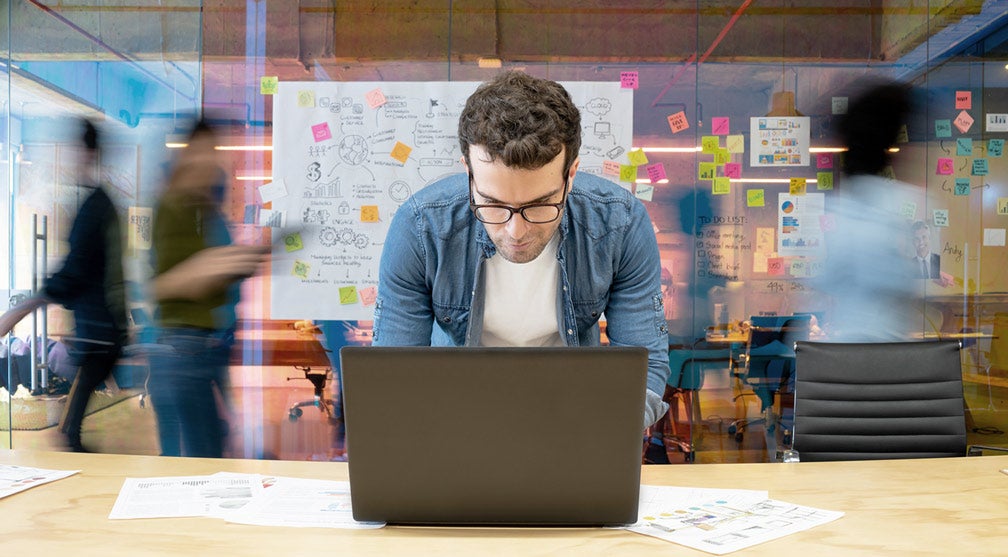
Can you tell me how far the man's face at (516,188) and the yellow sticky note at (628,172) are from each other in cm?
234

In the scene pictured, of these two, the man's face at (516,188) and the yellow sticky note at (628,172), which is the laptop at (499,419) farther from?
the yellow sticky note at (628,172)

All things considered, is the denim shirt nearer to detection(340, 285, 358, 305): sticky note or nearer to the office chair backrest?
the office chair backrest

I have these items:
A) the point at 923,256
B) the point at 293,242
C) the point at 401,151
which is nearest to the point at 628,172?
the point at 401,151

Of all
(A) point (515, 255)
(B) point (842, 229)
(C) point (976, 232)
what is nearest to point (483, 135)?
(A) point (515, 255)

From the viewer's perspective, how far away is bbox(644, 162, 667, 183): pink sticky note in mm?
3834

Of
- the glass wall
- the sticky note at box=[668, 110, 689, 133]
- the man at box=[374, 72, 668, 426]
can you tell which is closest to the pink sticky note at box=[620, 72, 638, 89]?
the glass wall

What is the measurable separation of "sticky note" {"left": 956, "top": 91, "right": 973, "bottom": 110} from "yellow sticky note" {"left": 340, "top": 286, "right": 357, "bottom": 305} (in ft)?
10.1

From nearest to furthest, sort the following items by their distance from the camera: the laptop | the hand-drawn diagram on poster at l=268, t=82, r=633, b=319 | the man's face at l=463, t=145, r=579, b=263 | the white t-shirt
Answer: the laptop
the man's face at l=463, t=145, r=579, b=263
the white t-shirt
the hand-drawn diagram on poster at l=268, t=82, r=633, b=319

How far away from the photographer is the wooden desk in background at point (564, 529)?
1.16 m

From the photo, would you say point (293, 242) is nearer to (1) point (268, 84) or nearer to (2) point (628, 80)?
(1) point (268, 84)

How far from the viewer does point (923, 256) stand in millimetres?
3910

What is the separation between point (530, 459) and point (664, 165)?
9.58ft

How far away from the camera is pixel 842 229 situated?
386 centimetres

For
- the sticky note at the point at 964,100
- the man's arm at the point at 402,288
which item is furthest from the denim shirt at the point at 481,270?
the sticky note at the point at 964,100
